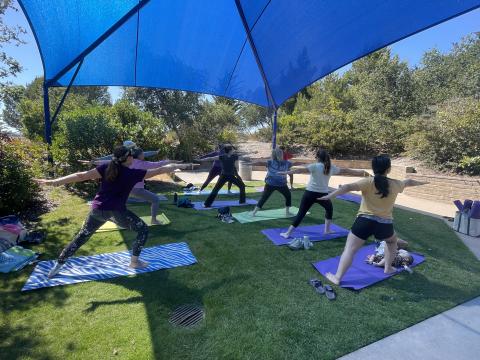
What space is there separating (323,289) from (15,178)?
669cm

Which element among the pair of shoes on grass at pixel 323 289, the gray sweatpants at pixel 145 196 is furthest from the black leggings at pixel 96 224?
the pair of shoes on grass at pixel 323 289

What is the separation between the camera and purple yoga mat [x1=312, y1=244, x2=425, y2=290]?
3.85m

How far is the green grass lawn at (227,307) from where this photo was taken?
2658 millimetres

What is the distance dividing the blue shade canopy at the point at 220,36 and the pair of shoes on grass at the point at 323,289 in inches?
209

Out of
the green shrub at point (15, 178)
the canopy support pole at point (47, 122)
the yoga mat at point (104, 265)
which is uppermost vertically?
the canopy support pole at point (47, 122)

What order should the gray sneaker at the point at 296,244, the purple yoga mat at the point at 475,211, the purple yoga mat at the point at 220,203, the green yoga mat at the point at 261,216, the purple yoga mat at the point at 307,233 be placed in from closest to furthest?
the gray sneaker at the point at 296,244 < the purple yoga mat at the point at 307,233 < the purple yoga mat at the point at 475,211 < the green yoga mat at the point at 261,216 < the purple yoga mat at the point at 220,203

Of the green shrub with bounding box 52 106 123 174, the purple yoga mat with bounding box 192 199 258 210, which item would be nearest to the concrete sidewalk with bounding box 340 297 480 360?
the purple yoga mat with bounding box 192 199 258 210

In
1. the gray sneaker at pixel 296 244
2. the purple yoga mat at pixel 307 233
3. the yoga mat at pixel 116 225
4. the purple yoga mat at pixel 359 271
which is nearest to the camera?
the purple yoga mat at pixel 359 271

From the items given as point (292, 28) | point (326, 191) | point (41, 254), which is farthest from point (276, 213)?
point (41, 254)

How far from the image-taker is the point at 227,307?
128 inches

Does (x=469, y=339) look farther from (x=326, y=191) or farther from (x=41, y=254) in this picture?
(x=41, y=254)

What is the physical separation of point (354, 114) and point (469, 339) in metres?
16.9

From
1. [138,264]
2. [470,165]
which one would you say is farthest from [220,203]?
[470,165]

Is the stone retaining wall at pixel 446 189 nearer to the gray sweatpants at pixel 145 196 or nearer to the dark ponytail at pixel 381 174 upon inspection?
the dark ponytail at pixel 381 174
